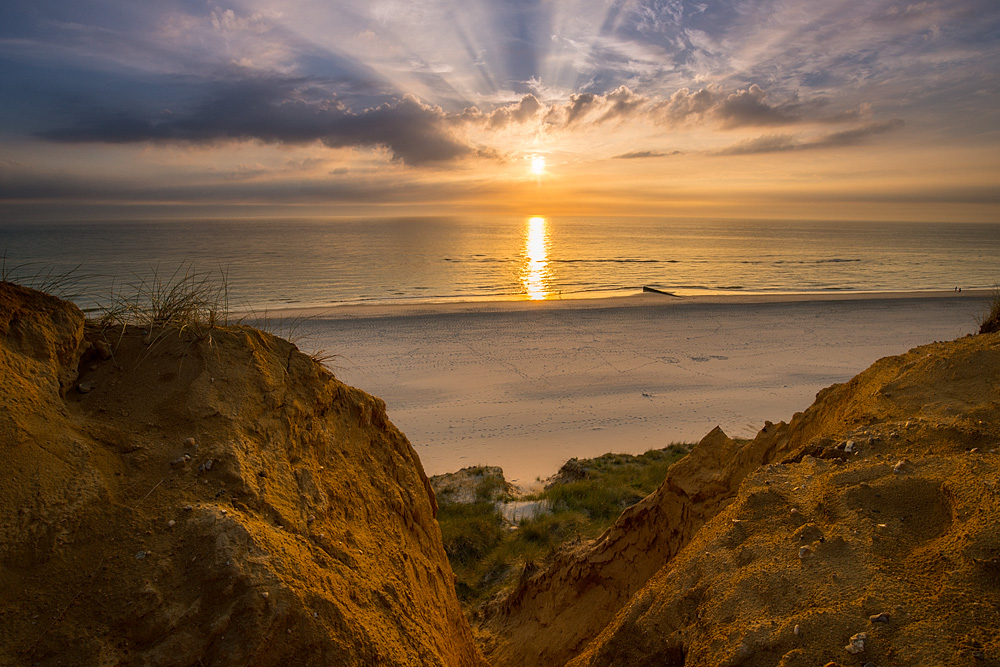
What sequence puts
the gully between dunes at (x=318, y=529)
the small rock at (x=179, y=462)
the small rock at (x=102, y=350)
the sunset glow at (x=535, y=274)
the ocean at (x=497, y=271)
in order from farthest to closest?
1. the sunset glow at (x=535, y=274)
2. the ocean at (x=497, y=271)
3. the small rock at (x=102, y=350)
4. the small rock at (x=179, y=462)
5. the gully between dunes at (x=318, y=529)

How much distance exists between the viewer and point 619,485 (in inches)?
390

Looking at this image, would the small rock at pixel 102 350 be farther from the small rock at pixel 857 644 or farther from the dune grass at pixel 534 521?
the dune grass at pixel 534 521

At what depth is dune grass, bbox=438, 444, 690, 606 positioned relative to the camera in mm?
7500

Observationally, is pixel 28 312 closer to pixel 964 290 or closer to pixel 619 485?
pixel 619 485

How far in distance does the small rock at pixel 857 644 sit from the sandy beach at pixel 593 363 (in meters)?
9.57

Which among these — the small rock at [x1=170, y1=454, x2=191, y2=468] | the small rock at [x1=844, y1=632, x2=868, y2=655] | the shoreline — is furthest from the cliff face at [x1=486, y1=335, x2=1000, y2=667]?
the shoreline

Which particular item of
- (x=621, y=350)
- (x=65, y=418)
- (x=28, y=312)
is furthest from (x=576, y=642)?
(x=621, y=350)

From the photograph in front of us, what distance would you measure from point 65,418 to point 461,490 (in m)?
7.88

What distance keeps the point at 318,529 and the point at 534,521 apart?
241 inches

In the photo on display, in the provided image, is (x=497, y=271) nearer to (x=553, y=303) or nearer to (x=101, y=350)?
(x=553, y=303)

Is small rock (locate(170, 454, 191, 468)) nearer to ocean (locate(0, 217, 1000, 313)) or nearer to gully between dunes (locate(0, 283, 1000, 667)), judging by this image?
gully between dunes (locate(0, 283, 1000, 667))

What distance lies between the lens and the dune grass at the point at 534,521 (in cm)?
750

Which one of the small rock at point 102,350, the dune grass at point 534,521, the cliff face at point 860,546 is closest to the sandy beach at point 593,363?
the dune grass at point 534,521

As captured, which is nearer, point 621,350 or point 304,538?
point 304,538
